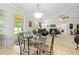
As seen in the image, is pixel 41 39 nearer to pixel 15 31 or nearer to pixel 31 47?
pixel 31 47

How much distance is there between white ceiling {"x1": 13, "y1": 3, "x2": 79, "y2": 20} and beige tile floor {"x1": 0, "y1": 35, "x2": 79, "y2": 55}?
0.39 meters

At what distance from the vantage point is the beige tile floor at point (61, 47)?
2.12 m

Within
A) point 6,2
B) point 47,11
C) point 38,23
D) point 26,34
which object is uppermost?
point 6,2

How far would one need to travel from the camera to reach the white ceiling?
2.12 meters

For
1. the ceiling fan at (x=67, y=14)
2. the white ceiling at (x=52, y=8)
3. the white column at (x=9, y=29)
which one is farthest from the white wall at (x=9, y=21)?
the ceiling fan at (x=67, y=14)

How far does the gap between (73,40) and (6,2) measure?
52.8 inches

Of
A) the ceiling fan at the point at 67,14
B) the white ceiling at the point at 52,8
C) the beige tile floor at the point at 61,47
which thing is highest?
the white ceiling at the point at 52,8

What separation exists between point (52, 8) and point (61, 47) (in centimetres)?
70

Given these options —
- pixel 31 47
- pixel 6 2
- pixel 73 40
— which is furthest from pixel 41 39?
pixel 6 2

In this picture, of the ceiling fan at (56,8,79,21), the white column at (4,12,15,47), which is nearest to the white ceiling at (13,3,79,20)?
the ceiling fan at (56,8,79,21)

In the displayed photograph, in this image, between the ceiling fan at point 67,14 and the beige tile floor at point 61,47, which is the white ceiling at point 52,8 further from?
the beige tile floor at point 61,47

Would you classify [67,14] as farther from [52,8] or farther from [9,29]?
[9,29]

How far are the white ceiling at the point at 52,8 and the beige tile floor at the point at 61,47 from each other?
39cm

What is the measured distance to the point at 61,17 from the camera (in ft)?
7.03
